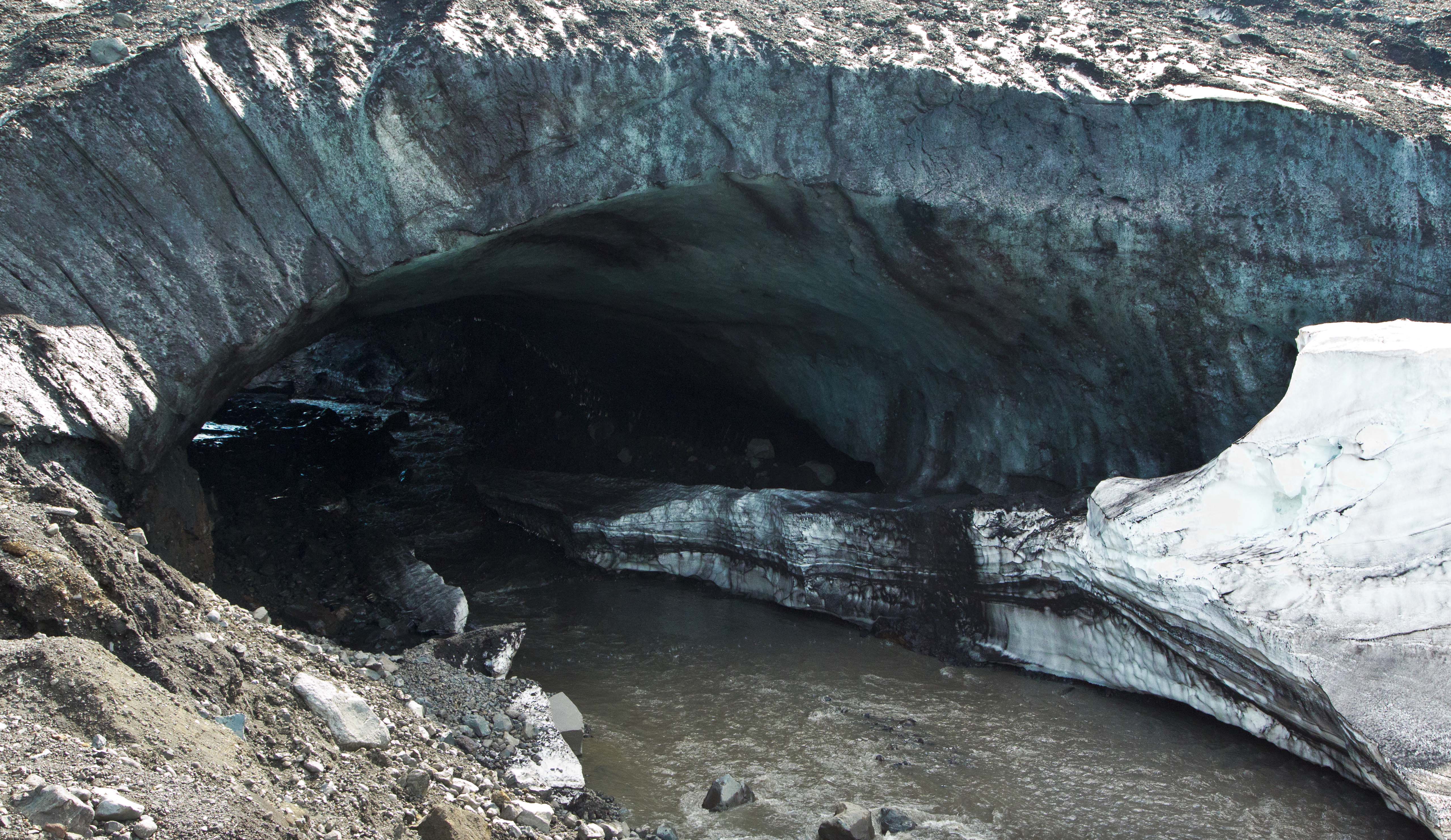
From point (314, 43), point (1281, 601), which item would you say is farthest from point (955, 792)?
point (314, 43)

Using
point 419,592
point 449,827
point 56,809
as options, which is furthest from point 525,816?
point 419,592

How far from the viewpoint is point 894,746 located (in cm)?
421

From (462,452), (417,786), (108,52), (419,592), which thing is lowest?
(417,786)

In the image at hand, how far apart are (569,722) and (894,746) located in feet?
4.30

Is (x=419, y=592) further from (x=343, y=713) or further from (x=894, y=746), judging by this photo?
(x=894, y=746)

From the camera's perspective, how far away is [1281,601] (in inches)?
152

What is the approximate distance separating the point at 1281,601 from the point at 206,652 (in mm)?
3680

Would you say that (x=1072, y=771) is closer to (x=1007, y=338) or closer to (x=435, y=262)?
(x=1007, y=338)

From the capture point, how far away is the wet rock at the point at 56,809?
1998 mm

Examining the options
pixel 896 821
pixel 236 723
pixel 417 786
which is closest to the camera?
pixel 236 723

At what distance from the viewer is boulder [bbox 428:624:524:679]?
446 cm

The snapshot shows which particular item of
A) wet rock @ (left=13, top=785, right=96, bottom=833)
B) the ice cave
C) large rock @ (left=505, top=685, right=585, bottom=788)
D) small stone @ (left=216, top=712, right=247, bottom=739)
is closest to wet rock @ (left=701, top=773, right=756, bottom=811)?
the ice cave

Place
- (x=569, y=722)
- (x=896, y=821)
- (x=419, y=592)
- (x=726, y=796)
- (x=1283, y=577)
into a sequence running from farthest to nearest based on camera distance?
1. (x=419, y=592)
2. (x=569, y=722)
3. (x=1283, y=577)
4. (x=726, y=796)
5. (x=896, y=821)

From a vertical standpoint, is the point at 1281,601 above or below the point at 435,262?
below
